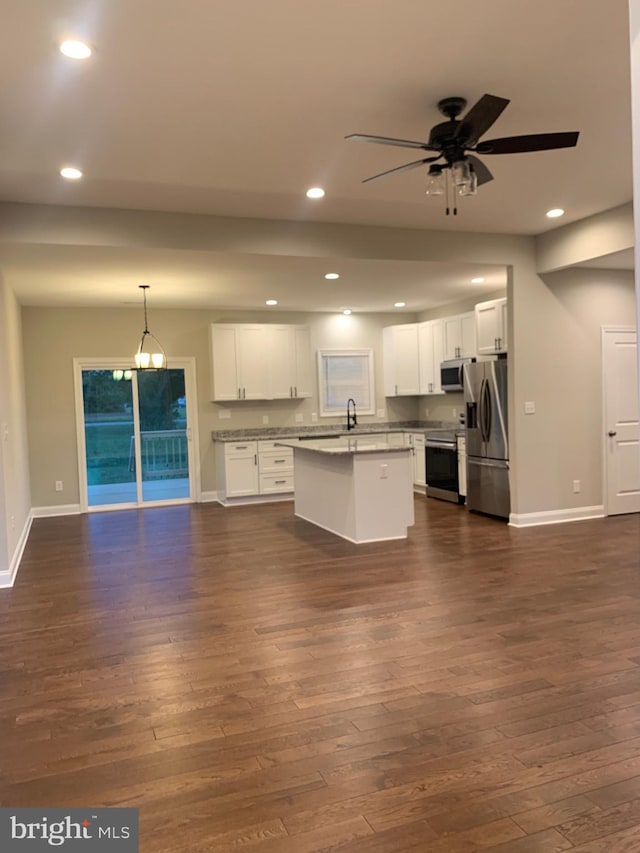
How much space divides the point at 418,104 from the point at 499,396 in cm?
384

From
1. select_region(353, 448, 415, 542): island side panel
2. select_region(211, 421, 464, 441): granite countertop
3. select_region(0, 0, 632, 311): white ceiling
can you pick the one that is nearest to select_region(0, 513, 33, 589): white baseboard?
select_region(0, 0, 632, 311): white ceiling

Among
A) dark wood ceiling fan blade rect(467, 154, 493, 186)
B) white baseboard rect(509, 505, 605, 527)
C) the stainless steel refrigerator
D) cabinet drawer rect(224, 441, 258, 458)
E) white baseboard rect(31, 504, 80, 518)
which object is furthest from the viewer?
cabinet drawer rect(224, 441, 258, 458)

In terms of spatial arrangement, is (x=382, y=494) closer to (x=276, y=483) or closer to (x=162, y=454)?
(x=276, y=483)

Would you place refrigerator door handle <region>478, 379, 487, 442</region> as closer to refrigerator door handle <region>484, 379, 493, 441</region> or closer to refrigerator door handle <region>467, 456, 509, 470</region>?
refrigerator door handle <region>484, 379, 493, 441</region>

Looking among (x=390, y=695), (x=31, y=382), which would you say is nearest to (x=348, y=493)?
(x=390, y=695)

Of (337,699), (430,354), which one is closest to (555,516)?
(430,354)

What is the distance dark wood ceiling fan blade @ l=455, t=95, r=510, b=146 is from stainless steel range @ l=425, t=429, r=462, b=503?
508 cm

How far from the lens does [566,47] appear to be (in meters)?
2.76

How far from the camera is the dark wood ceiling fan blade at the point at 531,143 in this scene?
9.42 ft

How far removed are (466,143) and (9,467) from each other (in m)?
4.39

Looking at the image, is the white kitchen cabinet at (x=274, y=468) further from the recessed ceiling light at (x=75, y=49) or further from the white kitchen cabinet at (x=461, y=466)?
the recessed ceiling light at (x=75, y=49)
